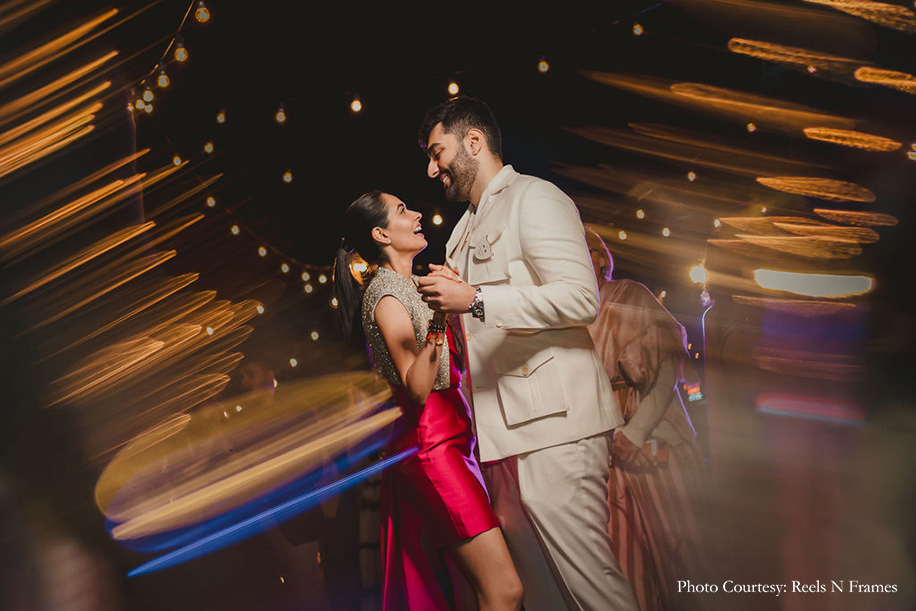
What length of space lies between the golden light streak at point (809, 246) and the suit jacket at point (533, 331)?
111 inches

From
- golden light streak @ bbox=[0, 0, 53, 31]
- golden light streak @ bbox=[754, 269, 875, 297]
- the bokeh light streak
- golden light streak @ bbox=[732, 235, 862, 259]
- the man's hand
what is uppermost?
golden light streak @ bbox=[0, 0, 53, 31]

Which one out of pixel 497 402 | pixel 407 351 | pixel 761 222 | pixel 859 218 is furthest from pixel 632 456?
pixel 761 222

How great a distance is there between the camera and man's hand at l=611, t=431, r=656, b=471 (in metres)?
3.21

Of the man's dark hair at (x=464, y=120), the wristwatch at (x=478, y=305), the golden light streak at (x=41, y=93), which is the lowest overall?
the wristwatch at (x=478, y=305)

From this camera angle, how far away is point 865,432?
402 centimetres

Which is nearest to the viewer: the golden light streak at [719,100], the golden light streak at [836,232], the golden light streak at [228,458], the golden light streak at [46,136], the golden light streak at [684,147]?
the golden light streak at [46,136]

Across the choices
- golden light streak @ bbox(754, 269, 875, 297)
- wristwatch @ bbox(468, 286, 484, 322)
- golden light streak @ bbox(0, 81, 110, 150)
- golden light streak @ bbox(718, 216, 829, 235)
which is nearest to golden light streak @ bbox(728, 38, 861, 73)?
golden light streak @ bbox(718, 216, 829, 235)

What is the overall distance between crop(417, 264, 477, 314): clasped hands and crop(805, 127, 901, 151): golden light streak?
9.99ft

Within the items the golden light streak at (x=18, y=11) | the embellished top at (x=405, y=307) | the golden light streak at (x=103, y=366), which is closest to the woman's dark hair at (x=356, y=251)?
the embellished top at (x=405, y=307)

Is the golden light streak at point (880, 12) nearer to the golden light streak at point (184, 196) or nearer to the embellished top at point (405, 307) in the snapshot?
the embellished top at point (405, 307)

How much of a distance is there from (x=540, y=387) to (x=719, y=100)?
3.05 metres

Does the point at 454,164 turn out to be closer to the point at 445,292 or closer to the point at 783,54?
the point at 445,292

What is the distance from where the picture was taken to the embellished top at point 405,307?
2.24 m

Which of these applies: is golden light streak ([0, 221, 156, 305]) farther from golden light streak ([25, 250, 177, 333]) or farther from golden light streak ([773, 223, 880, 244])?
golden light streak ([773, 223, 880, 244])
